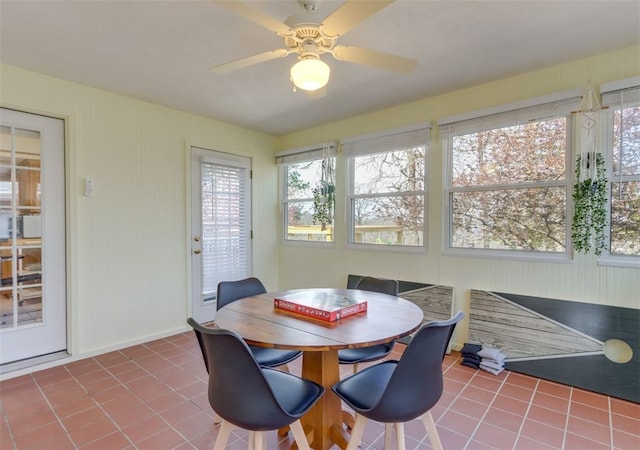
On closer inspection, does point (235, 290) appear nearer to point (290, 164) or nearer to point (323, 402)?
point (323, 402)

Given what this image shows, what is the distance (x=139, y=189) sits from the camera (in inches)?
136

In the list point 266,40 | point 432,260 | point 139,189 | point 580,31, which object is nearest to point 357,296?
point 432,260

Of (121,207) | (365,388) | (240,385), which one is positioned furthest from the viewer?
(121,207)

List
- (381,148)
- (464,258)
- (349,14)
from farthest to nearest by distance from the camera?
(381,148), (464,258), (349,14)

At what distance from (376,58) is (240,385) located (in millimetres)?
1740

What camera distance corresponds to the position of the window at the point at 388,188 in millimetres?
3535

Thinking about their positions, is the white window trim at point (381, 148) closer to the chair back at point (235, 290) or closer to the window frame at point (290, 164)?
the window frame at point (290, 164)

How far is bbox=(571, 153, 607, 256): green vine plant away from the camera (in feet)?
8.03

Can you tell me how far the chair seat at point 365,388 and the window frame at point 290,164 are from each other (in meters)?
2.56

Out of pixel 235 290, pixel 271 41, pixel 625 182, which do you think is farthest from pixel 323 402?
pixel 625 182

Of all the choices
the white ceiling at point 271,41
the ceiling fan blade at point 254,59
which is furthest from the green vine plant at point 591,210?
the ceiling fan blade at point 254,59

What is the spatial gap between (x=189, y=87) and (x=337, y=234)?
2267 millimetres

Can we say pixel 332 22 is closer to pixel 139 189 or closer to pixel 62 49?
pixel 62 49

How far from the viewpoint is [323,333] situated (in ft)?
5.19
